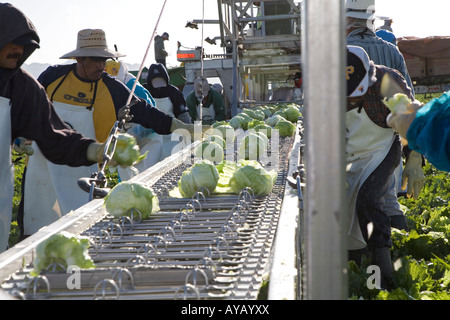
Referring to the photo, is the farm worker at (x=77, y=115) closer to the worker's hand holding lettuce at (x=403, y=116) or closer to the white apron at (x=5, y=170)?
the white apron at (x=5, y=170)

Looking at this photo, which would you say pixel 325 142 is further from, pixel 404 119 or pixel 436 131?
pixel 404 119

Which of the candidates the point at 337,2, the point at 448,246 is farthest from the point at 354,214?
the point at 337,2

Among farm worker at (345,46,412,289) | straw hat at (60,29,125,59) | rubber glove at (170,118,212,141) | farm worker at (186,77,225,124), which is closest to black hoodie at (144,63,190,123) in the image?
farm worker at (186,77,225,124)

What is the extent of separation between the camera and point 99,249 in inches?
94.0

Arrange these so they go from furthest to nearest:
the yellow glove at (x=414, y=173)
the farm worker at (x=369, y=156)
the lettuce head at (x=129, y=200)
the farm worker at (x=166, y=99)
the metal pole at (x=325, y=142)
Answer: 1. the farm worker at (x=166, y=99)
2. the yellow glove at (x=414, y=173)
3. the farm worker at (x=369, y=156)
4. the lettuce head at (x=129, y=200)
5. the metal pole at (x=325, y=142)

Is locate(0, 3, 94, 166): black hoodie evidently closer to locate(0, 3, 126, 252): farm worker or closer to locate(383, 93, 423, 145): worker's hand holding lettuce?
locate(0, 3, 126, 252): farm worker

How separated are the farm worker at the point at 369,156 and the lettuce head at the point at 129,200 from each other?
1.61m

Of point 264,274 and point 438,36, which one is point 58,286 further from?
point 438,36

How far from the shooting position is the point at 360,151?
4.02m

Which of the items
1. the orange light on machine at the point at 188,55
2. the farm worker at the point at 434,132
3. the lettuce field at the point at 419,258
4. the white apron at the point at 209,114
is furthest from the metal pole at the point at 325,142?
the orange light on machine at the point at 188,55

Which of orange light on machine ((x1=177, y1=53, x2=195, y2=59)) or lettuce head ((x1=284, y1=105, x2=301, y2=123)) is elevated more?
orange light on machine ((x1=177, y1=53, x2=195, y2=59))

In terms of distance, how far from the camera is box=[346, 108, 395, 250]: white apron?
394 centimetres

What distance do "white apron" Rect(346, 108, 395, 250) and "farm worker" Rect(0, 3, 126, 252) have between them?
6.11 ft

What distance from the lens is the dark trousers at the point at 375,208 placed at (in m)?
3.76
